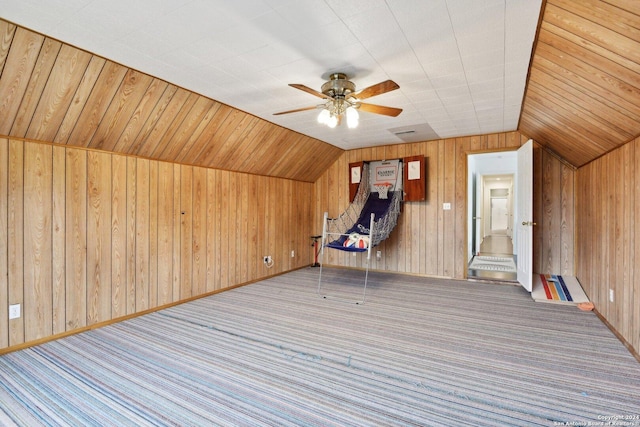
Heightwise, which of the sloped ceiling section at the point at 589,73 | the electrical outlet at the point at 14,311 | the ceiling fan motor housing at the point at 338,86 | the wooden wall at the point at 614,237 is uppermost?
the ceiling fan motor housing at the point at 338,86

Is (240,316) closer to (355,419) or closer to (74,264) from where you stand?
(74,264)

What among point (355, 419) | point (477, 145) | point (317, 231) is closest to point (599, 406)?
point (355, 419)

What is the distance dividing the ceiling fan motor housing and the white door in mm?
2806

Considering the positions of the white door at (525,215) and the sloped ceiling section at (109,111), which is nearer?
the sloped ceiling section at (109,111)

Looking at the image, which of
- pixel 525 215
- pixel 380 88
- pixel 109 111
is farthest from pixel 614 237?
pixel 109 111

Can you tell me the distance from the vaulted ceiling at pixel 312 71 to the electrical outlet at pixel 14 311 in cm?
146

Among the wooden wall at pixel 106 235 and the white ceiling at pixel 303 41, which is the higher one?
the white ceiling at pixel 303 41

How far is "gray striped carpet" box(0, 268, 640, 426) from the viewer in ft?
5.92

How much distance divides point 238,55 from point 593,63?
8.16 feet

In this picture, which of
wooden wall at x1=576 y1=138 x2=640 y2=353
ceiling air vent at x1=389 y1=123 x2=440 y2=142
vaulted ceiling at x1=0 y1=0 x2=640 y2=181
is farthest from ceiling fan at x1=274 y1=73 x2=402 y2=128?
wooden wall at x1=576 y1=138 x2=640 y2=353

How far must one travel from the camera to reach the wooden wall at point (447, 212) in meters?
4.53

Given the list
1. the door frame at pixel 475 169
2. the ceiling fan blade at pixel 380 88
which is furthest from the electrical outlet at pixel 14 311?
the door frame at pixel 475 169

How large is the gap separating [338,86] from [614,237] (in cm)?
299

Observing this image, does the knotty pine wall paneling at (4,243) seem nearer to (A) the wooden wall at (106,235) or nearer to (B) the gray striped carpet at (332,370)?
(A) the wooden wall at (106,235)
